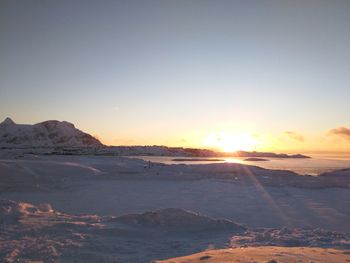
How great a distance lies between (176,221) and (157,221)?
20.2 inches

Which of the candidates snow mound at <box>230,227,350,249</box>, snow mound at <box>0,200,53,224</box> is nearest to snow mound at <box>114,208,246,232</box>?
snow mound at <box>230,227,350,249</box>

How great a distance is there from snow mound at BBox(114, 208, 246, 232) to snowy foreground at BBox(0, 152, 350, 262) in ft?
0.09

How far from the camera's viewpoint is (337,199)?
1864cm

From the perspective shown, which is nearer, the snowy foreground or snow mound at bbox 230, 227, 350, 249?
the snowy foreground

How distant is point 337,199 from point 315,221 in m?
6.70

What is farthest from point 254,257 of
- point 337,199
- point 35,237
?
point 337,199

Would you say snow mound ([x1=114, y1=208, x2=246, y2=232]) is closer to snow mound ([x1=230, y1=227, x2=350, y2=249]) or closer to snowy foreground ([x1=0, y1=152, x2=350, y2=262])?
snowy foreground ([x1=0, y1=152, x2=350, y2=262])

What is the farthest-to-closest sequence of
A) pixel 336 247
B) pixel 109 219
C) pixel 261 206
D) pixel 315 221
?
pixel 261 206 < pixel 315 221 < pixel 109 219 < pixel 336 247

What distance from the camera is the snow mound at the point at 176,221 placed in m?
10.3

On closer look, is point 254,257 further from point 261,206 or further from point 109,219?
point 261,206

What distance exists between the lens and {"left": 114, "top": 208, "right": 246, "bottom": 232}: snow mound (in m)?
10.3

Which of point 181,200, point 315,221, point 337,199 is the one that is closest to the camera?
point 315,221

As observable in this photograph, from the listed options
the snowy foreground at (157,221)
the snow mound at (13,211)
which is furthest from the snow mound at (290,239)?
the snow mound at (13,211)

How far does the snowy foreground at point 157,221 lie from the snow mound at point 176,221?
3 centimetres
